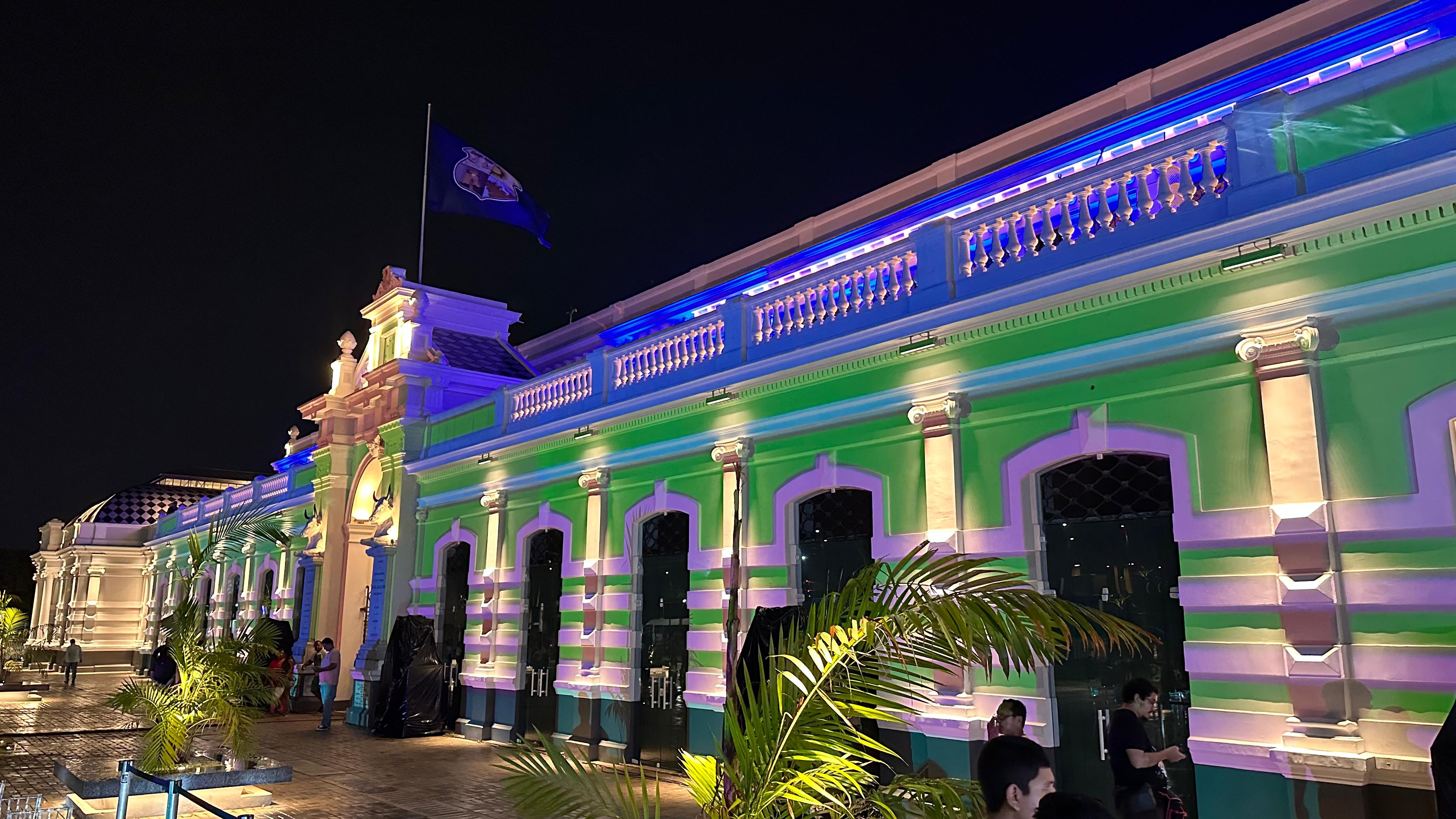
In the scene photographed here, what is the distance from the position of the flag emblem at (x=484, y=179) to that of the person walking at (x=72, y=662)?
19.5 meters

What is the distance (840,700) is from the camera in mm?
4500

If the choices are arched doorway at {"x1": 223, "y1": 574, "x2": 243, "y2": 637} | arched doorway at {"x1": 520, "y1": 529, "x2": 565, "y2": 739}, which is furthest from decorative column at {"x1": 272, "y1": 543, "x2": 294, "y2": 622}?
arched doorway at {"x1": 520, "y1": 529, "x2": 565, "y2": 739}

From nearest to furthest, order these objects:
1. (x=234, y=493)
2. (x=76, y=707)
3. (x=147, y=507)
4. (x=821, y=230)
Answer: (x=821, y=230) → (x=76, y=707) → (x=234, y=493) → (x=147, y=507)

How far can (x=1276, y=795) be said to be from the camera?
22.9ft

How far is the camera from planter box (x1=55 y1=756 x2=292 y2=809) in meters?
10.5

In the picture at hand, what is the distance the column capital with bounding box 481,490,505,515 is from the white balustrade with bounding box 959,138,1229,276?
9533mm

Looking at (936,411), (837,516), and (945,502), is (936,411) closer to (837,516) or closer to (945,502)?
(945,502)

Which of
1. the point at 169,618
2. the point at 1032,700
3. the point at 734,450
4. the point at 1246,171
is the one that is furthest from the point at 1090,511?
the point at 169,618

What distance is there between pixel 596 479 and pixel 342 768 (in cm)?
514

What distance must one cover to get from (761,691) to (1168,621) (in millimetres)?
4892

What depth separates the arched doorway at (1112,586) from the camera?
800cm

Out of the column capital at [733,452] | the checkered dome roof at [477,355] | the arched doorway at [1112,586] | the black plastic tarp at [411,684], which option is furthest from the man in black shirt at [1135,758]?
the checkered dome roof at [477,355]

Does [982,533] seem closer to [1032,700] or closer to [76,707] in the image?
[1032,700]

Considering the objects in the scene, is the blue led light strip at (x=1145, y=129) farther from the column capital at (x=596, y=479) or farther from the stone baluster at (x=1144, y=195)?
the column capital at (x=596, y=479)
